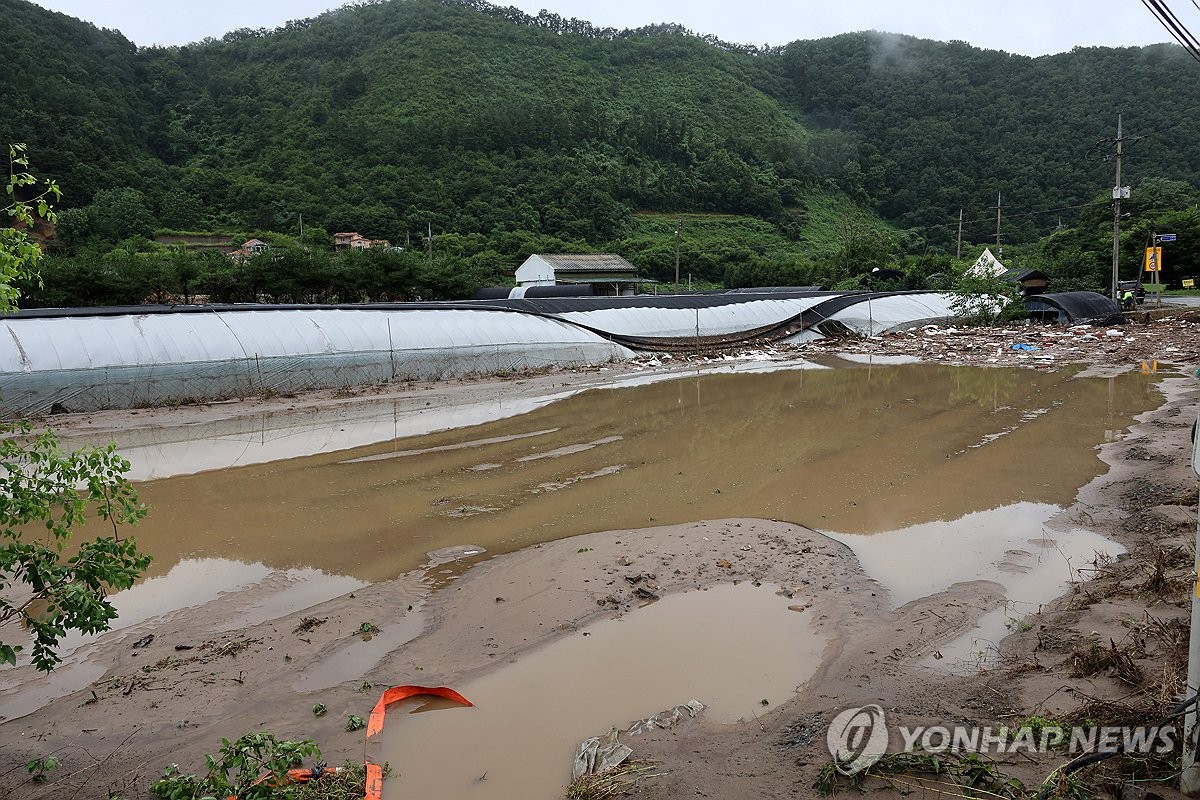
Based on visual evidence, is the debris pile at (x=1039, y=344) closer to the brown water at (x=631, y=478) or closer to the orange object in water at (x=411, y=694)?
the brown water at (x=631, y=478)

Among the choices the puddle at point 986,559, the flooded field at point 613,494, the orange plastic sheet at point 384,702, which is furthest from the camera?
the flooded field at point 613,494

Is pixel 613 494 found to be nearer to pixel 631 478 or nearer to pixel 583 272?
pixel 631 478

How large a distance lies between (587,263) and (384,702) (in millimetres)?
47091

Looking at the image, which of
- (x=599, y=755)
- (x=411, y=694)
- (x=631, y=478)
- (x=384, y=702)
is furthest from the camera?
(x=631, y=478)

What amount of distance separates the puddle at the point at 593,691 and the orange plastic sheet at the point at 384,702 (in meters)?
0.07

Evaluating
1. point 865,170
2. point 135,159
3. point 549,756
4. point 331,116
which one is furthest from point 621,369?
point 865,170

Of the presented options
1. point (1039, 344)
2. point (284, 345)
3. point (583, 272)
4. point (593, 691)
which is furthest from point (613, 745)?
point (583, 272)

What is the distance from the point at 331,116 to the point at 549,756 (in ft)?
232

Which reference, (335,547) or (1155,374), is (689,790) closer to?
(335,547)

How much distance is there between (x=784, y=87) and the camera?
4213 inches

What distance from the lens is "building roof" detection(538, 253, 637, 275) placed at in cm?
4903

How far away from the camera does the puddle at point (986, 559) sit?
6.10 meters

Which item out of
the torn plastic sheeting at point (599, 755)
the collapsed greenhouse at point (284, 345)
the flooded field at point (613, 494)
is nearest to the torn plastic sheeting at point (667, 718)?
the torn plastic sheeting at point (599, 755)

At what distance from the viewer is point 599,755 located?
4406 mm
